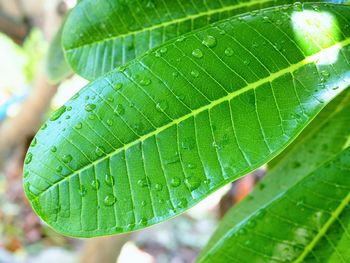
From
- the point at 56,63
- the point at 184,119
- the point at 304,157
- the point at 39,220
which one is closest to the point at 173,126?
the point at 184,119

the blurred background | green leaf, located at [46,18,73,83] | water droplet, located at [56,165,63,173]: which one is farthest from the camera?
the blurred background

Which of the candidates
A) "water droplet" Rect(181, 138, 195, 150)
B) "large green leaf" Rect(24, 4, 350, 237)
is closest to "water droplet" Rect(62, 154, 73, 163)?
"large green leaf" Rect(24, 4, 350, 237)

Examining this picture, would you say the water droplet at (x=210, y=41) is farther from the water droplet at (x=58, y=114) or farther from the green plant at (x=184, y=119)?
the water droplet at (x=58, y=114)

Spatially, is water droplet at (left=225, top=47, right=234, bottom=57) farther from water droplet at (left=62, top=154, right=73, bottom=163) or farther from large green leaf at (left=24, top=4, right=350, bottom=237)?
water droplet at (left=62, top=154, right=73, bottom=163)

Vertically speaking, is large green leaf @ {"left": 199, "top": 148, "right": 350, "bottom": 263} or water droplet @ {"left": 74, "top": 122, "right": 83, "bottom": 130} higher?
water droplet @ {"left": 74, "top": 122, "right": 83, "bottom": 130}

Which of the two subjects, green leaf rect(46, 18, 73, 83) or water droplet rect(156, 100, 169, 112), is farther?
green leaf rect(46, 18, 73, 83)

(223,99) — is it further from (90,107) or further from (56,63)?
(56,63)

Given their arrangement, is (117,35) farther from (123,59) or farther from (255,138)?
(255,138)

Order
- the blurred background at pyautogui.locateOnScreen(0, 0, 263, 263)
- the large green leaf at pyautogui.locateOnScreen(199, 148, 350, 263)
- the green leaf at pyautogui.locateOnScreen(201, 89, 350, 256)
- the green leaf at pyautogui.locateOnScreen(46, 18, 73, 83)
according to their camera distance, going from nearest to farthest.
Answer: the large green leaf at pyautogui.locateOnScreen(199, 148, 350, 263) → the green leaf at pyautogui.locateOnScreen(201, 89, 350, 256) → the green leaf at pyautogui.locateOnScreen(46, 18, 73, 83) → the blurred background at pyautogui.locateOnScreen(0, 0, 263, 263)

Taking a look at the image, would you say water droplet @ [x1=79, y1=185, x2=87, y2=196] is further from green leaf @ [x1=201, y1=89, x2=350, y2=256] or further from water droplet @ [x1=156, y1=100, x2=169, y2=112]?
green leaf @ [x1=201, y1=89, x2=350, y2=256]
